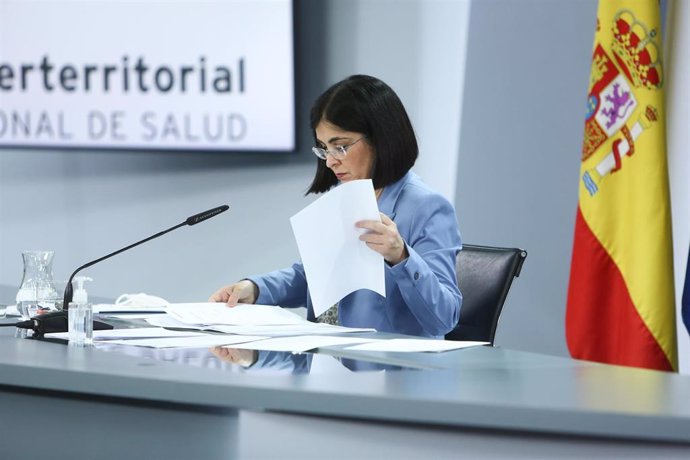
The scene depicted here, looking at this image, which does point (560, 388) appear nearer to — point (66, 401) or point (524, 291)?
point (66, 401)

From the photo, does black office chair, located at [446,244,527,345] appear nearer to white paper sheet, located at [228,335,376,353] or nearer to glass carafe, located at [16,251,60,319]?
white paper sheet, located at [228,335,376,353]

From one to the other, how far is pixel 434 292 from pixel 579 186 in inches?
59.3

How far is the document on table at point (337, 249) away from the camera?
190 cm

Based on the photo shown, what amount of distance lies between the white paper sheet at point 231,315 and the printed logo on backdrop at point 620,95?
1.49 metres

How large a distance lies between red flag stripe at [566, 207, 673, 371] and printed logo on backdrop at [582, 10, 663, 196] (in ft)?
0.65

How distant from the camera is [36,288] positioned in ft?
7.23

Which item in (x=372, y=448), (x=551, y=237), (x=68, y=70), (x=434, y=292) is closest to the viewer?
(x=372, y=448)

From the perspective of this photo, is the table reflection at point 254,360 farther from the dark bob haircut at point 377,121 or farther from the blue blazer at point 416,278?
the dark bob haircut at point 377,121

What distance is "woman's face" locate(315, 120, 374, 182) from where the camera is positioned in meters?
2.34

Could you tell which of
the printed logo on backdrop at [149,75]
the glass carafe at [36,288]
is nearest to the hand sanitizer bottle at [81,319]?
the glass carafe at [36,288]

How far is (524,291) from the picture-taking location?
369 cm

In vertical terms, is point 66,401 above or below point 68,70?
below

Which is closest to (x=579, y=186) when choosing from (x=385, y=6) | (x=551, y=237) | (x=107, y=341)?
(x=551, y=237)

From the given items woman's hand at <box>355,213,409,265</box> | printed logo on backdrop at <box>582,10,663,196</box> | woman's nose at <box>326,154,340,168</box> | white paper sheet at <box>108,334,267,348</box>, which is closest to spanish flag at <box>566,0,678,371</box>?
printed logo on backdrop at <box>582,10,663,196</box>
